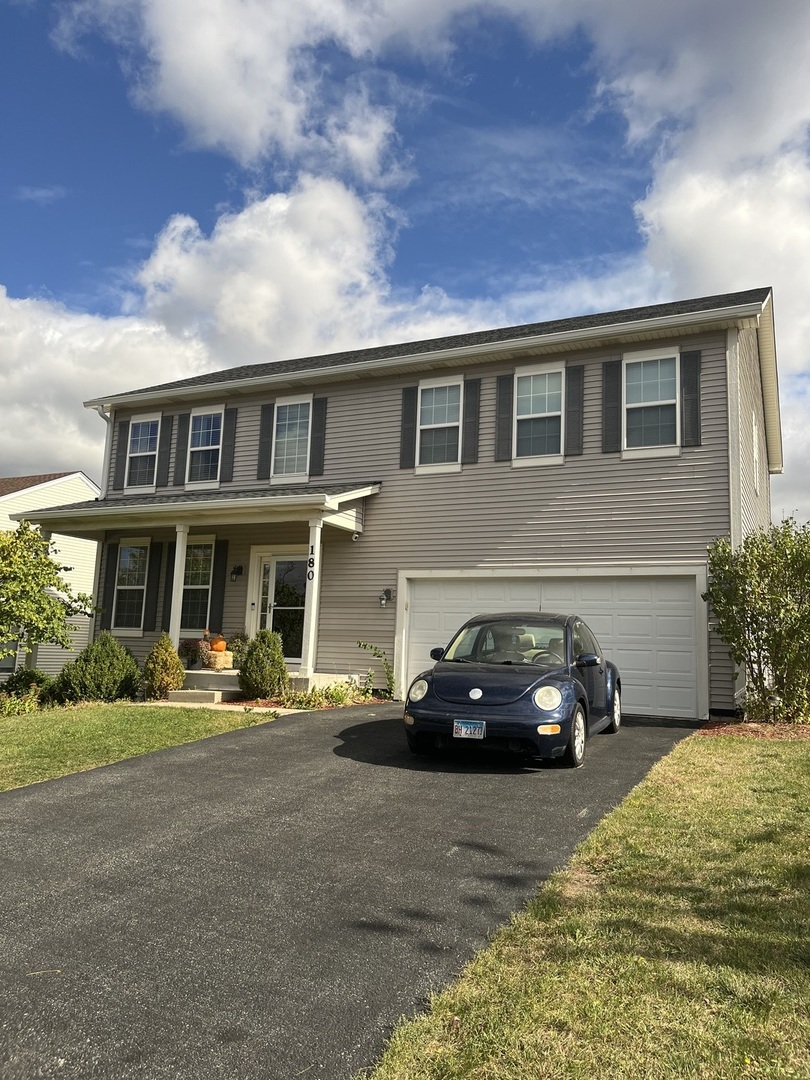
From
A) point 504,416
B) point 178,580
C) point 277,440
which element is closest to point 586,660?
point 504,416

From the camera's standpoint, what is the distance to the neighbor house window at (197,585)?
15.7 m

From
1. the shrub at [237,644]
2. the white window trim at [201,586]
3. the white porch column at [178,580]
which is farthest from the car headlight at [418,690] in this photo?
the white window trim at [201,586]

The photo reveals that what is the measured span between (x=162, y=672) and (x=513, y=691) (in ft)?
25.5

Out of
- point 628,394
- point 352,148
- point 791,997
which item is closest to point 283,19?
point 352,148

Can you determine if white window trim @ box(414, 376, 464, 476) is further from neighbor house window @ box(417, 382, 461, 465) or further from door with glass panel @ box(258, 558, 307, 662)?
door with glass panel @ box(258, 558, 307, 662)

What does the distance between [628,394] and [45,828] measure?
1051 cm

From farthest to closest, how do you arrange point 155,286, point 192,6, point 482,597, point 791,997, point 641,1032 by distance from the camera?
point 155,286
point 482,597
point 192,6
point 791,997
point 641,1032

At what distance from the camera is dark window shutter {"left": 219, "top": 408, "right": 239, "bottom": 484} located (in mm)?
15906

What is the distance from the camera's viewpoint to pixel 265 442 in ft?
51.3

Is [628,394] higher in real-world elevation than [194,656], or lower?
higher

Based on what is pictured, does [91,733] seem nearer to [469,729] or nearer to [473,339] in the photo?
[469,729]

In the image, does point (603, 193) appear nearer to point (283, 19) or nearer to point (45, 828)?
point (283, 19)

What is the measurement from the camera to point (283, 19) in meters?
9.96

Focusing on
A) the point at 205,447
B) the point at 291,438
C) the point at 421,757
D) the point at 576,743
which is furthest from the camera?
the point at 205,447
